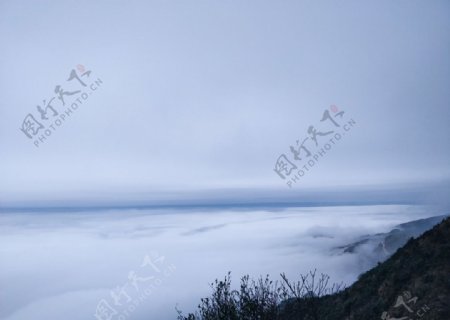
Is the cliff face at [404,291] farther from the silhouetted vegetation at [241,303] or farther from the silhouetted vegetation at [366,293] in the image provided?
the silhouetted vegetation at [241,303]

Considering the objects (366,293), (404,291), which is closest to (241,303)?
(404,291)

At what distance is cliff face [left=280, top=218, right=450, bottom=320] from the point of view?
1415cm

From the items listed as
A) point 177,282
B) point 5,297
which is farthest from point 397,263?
point 5,297

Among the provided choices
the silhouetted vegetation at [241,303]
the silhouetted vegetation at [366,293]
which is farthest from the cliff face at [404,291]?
the silhouetted vegetation at [241,303]

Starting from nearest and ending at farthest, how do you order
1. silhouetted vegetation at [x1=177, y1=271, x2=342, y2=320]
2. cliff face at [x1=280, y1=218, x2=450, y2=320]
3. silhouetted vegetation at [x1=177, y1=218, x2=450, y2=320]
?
silhouetted vegetation at [x1=177, y1=271, x2=342, y2=320]
silhouetted vegetation at [x1=177, y1=218, x2=450, y2=320]
cliff face at [x1=280, y1=218, x2=450, y2=320]

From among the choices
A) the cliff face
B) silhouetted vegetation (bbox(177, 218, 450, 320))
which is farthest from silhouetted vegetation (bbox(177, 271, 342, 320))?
the cliff face

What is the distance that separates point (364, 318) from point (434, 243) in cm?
571

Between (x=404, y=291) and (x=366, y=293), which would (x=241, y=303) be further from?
(x=366, y=293)

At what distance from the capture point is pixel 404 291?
1642cm

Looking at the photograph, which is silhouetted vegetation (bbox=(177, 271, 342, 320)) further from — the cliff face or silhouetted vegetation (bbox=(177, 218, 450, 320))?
the cliff face

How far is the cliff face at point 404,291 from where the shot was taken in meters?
14.1

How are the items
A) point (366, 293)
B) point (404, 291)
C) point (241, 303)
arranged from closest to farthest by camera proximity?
point (241, 303)
point (404, 291)
point (366, 293)

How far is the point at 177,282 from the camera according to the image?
14938 centimetres

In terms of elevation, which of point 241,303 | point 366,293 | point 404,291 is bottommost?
point 366,293
